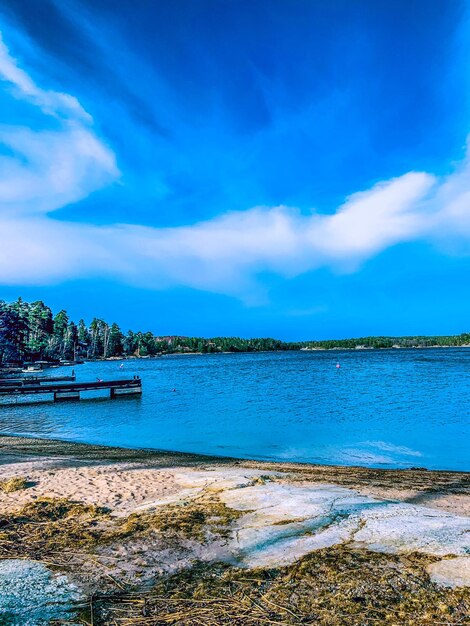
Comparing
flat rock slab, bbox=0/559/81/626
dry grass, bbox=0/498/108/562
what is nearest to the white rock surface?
flat rock slab, bbox=0/559/81/626

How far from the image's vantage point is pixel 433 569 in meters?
3.81

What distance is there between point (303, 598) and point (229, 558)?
1247 millimetres

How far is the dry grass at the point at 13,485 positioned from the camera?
8528mm

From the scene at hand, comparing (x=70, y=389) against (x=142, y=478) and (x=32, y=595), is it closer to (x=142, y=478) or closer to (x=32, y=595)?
(x=142, y=478)

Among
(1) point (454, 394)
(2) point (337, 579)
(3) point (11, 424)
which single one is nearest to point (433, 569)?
(2) point (337, 579)

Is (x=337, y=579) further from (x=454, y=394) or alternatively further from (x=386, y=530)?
(x=454, y=394)

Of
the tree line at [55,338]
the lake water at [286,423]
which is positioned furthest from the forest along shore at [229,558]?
the tree line at [55,338]

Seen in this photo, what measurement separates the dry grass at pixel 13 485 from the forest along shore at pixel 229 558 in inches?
4.2

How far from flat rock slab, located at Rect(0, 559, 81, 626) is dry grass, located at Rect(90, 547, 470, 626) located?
0.33 m

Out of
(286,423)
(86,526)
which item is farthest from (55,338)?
(86,526)

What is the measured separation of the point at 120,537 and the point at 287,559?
2366 millimetres

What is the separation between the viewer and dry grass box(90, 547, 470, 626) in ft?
10.1

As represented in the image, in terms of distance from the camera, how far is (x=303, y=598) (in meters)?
3.38

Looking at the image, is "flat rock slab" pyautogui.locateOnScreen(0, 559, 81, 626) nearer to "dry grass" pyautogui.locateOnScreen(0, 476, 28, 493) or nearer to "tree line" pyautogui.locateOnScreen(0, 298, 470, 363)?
"dry grass" pyautogui.locateOnScreen(0, 476, 28, 493)
